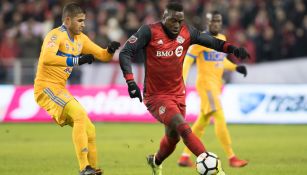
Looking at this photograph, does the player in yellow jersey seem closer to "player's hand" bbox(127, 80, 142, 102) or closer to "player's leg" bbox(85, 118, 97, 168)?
"player's leg" bbox(85, 118, 97, 168)

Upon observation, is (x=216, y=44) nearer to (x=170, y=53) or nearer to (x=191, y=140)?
(x=170, y=53)

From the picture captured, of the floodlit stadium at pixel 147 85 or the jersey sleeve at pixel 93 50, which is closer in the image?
the floodlit stadium at pixel 147 85

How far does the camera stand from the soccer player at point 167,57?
10352mm

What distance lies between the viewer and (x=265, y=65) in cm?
2333

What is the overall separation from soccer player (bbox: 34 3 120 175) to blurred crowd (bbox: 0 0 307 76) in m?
12.0

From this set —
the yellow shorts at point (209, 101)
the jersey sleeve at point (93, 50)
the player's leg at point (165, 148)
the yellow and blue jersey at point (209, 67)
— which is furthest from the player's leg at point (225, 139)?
the jersey sleeve at point (93, 50)

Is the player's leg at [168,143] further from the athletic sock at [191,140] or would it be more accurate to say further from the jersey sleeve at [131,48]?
the jersey sleeve at [131,48]

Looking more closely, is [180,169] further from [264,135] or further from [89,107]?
[89,107]

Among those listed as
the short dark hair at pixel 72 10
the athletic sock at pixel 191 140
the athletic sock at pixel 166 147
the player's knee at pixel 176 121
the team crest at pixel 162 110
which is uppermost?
the short dark hair at pixel 72 10

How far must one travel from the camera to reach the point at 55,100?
10938mm

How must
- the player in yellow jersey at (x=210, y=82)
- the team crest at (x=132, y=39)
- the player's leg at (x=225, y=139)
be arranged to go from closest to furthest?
the team crest at (x=132, y=39), the player's leg at (x=225, y=139), the player in yellow jersey at (x=210, y=82)

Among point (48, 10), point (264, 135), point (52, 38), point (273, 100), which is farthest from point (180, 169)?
point (48, 10)

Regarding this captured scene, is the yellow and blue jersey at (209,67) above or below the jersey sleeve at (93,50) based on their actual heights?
below

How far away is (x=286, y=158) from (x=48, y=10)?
14.5 meters
